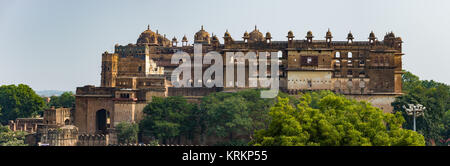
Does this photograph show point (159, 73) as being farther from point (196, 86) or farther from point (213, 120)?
point (213, 120)

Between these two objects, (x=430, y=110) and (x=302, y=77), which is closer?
(x=430, y=110)

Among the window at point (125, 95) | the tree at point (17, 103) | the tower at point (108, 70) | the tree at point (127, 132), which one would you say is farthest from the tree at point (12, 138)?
the tree at point (17, 103)

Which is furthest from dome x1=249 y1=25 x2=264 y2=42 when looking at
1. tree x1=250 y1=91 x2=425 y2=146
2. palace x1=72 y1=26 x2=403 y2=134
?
tree x1=250 y1=91 x2=425 y2=146

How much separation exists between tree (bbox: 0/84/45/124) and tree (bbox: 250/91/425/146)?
151 ft

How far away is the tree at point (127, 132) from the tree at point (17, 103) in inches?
963

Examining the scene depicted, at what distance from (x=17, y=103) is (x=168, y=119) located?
27723 mm

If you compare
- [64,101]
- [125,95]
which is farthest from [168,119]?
[64,101]

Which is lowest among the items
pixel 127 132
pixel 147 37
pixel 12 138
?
pixel 12 138

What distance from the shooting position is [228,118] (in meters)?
50.8

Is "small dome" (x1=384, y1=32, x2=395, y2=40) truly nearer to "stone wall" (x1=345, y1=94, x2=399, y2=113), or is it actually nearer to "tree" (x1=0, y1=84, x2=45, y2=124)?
"stone wall" (x1=345, y1=94, x2=399, y2=113)

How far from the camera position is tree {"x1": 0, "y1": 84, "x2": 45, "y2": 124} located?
7151 centimetres

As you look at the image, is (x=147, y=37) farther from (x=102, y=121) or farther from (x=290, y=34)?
(x=290, y=34)

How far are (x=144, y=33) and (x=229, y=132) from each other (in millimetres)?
22457

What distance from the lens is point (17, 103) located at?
236 ft
